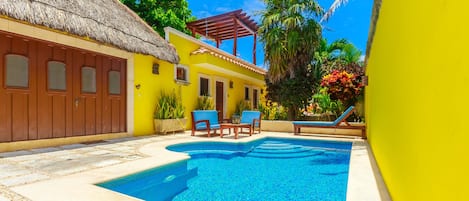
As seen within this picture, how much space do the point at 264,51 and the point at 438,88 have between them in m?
11.6

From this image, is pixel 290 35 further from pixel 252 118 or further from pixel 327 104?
pixel 252 118

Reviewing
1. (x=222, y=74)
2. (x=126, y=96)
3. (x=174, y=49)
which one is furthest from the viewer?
(x=222, y=74)

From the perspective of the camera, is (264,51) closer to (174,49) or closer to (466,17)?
(174,49)

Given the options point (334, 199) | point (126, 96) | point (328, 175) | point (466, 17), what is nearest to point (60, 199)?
point (334, 199)

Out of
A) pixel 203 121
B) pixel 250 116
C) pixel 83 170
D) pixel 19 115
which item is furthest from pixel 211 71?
pixel 83 170

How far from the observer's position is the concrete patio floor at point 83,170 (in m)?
3.20

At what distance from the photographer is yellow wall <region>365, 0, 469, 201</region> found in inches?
49.1

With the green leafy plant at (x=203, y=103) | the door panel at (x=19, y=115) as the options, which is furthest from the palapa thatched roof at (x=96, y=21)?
the green leafy plant at (x=203, y=103)

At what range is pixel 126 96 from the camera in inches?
358

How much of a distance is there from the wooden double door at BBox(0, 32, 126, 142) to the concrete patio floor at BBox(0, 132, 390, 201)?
2.40 ft

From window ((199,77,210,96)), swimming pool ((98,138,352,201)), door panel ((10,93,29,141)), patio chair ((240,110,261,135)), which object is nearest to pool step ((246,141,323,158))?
swimming pool ((98,138,352,201))

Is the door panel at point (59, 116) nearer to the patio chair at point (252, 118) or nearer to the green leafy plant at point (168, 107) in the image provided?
the green leafy plant at point (168, 107)

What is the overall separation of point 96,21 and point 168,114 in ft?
13.5

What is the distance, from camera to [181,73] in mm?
11766
